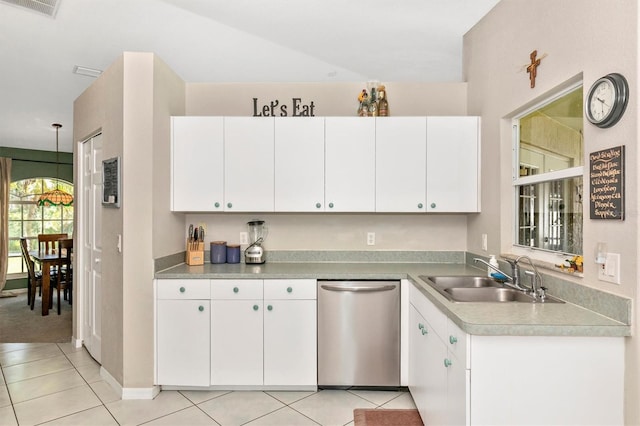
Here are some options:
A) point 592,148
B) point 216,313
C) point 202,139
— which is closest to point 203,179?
point 202,139

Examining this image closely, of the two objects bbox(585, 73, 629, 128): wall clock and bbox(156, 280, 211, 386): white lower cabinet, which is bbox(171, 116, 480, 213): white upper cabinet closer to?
bbox(156, 280, 211, 386): white lower cabinet

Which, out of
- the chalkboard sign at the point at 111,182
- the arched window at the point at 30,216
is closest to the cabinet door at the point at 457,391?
the chalkboard sign at the point at 111,182

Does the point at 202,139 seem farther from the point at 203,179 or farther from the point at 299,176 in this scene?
the point at 299,176

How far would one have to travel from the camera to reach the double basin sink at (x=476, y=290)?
2088 mm

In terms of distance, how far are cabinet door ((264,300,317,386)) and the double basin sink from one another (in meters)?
0.88

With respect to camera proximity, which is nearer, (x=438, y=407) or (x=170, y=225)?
(x=438, y=407)

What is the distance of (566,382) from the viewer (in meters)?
1.52

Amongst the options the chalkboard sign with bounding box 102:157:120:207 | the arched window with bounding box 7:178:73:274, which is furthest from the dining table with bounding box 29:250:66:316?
the chalkboard sign with bounding box 102:157:120:207

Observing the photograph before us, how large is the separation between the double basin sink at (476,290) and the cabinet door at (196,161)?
173 cm

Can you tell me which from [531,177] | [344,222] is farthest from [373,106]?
[531,177]

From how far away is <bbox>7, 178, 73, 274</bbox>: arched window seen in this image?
6.90m

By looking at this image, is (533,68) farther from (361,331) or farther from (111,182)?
(111,182)

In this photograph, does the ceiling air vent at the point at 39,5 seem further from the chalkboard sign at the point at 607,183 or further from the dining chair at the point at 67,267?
the chalkboard sign at the point at 607,183

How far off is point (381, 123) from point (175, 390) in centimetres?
254
